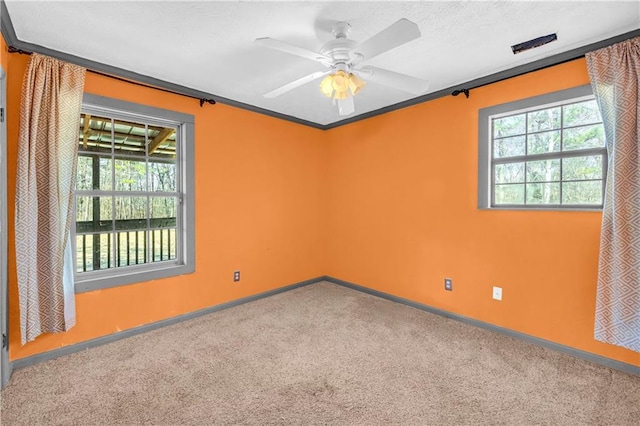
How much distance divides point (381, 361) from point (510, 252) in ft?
4.94

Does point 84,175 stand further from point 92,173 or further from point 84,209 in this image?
point 84,209

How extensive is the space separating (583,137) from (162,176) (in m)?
3.74

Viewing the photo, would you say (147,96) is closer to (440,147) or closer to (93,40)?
(93,40)

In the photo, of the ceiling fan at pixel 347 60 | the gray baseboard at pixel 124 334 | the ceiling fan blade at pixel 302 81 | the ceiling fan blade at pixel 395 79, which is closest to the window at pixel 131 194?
the gray baseboard at pixel 124 334

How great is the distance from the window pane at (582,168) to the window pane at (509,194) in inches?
12.9

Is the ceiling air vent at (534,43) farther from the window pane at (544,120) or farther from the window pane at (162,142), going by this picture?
the window pane at (162,142)

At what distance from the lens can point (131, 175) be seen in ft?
9.31

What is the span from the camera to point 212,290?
127 inches

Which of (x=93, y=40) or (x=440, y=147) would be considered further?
(x=440, y=147)

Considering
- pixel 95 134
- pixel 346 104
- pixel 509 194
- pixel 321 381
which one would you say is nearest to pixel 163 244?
pixel 95 134

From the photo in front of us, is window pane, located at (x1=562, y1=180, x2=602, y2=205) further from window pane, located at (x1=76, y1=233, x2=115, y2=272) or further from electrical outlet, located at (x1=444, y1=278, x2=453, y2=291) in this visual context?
window pane, located at (x1=76, y1=233, x2=115, y2=272)

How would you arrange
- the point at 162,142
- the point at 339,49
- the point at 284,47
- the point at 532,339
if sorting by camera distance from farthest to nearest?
the point at 162,142
the point at 532,339
the point at 339,49
the point at 284,47

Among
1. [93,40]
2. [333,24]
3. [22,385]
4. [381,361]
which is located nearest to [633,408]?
[381,361]

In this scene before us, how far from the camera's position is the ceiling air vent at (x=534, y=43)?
208cm
